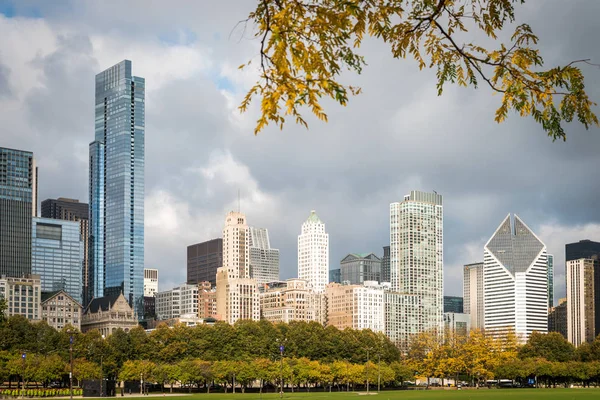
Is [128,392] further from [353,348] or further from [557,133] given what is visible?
[557,133]

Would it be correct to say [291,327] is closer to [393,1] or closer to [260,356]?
[260,356]

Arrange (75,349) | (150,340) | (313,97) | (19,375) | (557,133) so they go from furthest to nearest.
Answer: (150,340), (75,349), (19,375), (557,133), (313,97)

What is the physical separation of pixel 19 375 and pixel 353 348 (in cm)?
7110

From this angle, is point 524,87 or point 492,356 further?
point 492,356

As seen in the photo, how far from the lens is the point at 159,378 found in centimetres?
15775

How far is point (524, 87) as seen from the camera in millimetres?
19047

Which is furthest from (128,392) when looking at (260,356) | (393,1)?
(393,1)

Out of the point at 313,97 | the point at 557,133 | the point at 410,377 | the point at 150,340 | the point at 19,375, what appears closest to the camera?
the point at 313,97

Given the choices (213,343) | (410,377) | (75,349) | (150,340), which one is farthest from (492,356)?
(75,349)

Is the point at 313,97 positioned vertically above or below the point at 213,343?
above

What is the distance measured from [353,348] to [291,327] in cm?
1389

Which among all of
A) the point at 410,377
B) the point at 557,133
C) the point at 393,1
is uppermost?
the point at 393,1

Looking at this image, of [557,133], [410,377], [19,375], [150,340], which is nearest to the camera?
[557,133]

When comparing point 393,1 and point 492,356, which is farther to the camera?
point 492,356
